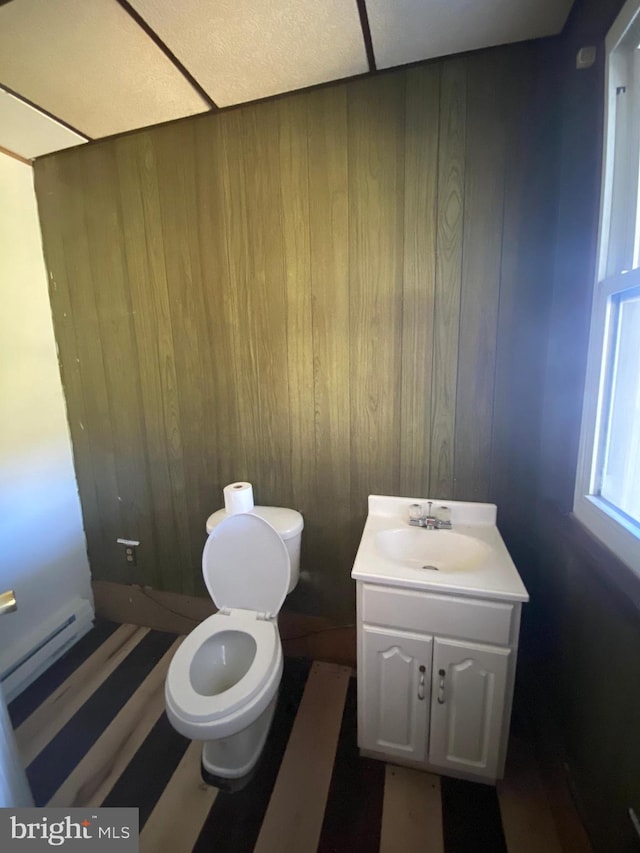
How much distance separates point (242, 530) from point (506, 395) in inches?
45.8

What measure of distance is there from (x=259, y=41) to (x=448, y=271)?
95 cm

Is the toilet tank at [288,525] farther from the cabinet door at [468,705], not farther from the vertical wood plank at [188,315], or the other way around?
the cabinet door at [468,705]

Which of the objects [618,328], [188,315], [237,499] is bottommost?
[237,499]

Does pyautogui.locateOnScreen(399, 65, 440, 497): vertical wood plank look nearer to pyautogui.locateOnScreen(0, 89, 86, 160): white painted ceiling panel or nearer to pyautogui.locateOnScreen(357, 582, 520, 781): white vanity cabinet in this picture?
pyautogui.locateOnScreen(357, 582, 520, 781): white vanity cabinet

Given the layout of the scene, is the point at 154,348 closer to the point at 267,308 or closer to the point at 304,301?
the point at 267,308

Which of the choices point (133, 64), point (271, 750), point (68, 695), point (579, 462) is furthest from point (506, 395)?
point (68, 695)

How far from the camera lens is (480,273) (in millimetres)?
1306

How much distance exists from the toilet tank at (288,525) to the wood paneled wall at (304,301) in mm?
76

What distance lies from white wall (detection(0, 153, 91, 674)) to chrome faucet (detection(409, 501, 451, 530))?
1839 millimetres

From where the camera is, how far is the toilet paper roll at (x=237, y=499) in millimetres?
1542

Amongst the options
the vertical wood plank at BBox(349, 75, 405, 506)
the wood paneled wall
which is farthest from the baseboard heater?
the vertical wood plank at BBox(349, 75, 405, 506)

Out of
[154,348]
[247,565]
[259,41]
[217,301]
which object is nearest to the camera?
[259,41]

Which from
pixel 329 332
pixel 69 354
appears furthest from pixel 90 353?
pixel 329 332

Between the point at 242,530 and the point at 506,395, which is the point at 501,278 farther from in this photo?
the point at 242,530
